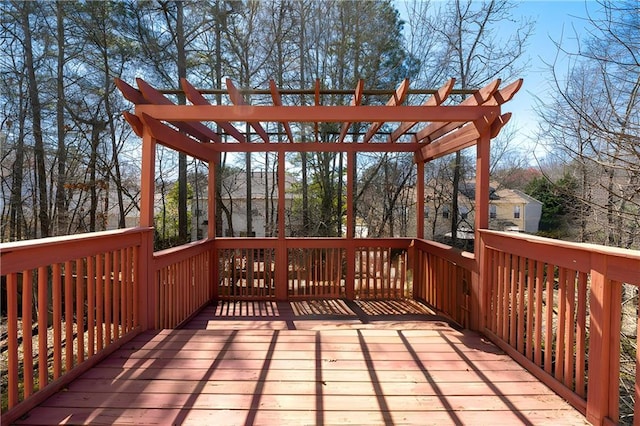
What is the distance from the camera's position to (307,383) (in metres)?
2.06

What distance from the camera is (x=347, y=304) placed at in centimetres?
465

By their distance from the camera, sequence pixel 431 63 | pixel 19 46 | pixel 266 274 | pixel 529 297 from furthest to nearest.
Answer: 1. pixel 431 63
2. pixel 19 46
3. pixel 266 274
4. pixel 529 297

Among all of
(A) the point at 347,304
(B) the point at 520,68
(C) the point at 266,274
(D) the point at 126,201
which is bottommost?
(A) the point at 347,304

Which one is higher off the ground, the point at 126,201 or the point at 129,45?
the point at 129,45

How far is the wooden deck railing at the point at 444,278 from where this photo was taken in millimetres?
3473

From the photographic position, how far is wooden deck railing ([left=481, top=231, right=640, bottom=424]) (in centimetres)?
161

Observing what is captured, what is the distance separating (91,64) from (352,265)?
8.33 meters

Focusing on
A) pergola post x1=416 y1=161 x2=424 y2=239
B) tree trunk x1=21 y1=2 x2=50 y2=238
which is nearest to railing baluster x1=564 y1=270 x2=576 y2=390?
pergola post x1=416 y1=161 x2=424 y2=239

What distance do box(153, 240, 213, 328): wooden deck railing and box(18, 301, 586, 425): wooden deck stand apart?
421 mm

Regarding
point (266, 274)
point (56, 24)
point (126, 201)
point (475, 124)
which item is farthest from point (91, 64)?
point (475, 124)

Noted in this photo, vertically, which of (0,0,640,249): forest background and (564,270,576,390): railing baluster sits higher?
(0,0,640,249): forest background

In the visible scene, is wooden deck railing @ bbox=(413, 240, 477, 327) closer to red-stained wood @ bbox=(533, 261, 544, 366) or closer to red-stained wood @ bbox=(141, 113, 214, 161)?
red-stained wood @ bbox=(533, 261, 544, 366)

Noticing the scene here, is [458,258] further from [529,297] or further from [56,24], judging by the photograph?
[56,24]

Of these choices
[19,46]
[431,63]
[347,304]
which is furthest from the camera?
[431,63]
